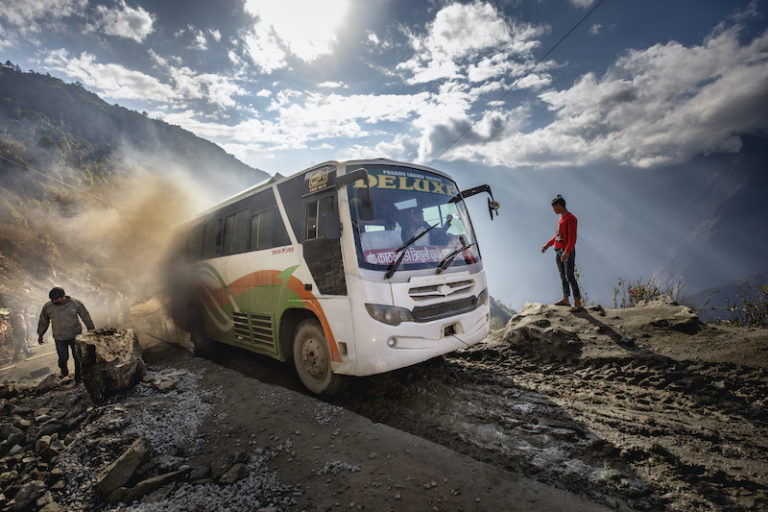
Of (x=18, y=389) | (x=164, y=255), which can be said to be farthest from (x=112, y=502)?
(x=164, y=255)

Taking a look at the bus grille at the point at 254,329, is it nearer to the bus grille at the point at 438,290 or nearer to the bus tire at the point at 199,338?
the bus tire at the point at 199,338

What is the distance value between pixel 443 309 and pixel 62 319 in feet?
25.6

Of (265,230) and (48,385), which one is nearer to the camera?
(265,230)

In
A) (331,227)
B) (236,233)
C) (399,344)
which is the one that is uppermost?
(236,233)

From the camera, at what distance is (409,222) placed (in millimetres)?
4082

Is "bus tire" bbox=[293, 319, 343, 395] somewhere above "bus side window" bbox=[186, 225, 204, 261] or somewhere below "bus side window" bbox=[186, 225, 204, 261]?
below

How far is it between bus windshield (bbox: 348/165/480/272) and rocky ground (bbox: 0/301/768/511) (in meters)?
1.74

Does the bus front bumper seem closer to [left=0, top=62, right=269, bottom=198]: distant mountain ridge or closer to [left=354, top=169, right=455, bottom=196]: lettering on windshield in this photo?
[left=354, top=169, right=455, bottom=196]: lettering on windshield

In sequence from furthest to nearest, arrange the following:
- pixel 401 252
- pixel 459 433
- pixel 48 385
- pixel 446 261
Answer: pixel 48 385
pixel 446 261
pixel 401 252
pixel 459 433

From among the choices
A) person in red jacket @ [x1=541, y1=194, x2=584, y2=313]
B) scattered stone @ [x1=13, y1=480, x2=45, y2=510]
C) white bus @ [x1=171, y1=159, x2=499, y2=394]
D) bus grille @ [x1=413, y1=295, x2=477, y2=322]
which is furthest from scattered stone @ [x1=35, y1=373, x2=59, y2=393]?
person in red jacket @ [x1=541, y1=194, x2=584, y2=313]

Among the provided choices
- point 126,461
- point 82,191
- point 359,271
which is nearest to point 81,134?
point 82,191

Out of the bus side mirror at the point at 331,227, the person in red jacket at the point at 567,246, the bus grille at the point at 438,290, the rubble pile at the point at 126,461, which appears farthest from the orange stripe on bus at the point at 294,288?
the person in red jacket at the point at 567,246

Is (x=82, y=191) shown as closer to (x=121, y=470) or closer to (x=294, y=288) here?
(x=294, y=288)

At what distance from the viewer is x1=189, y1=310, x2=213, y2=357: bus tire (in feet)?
24.4
